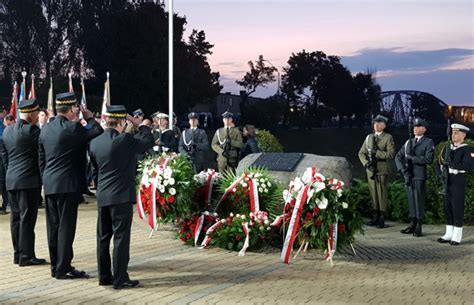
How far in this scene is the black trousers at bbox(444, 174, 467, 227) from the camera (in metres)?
9.89

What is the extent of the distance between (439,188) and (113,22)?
39.8 m

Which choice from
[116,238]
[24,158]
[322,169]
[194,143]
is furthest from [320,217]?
[194,143]

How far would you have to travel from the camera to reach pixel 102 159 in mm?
6648

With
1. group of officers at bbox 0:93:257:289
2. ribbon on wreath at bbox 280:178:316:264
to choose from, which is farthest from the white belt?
group of officers at bbox 0:93:257:289

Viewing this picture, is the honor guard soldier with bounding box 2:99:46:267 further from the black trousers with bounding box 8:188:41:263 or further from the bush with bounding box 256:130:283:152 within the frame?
the bush with bounding box 256:130:283:152

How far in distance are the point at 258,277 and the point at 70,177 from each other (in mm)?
2642

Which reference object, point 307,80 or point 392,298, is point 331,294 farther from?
point 307,80

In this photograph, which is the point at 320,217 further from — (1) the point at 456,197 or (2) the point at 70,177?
(2) the point at 70,177

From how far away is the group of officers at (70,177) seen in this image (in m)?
6.63

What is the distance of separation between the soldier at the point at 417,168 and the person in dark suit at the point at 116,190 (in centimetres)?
581

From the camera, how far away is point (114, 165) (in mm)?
6633

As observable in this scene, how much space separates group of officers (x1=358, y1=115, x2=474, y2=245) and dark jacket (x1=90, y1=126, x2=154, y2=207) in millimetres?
5865

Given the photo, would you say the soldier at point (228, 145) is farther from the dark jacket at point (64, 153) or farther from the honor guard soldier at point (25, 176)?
the dark jacket at point (64, 153)

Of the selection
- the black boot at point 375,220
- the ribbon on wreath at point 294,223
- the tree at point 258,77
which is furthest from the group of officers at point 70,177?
the tree at point 258,77
